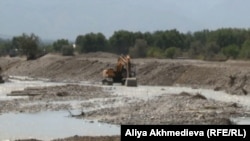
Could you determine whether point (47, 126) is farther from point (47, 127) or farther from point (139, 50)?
point (139, 50)

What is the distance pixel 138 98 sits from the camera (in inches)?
1507

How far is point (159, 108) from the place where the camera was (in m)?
29.7

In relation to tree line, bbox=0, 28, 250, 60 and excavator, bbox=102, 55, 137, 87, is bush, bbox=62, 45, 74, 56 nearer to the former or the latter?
tree line, bbox=0, 28, 250, 60

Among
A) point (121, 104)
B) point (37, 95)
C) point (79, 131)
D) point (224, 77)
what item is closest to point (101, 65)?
point (224, 77)

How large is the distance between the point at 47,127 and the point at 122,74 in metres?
26.7

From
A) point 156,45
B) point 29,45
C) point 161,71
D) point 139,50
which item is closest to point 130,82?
point 161,71

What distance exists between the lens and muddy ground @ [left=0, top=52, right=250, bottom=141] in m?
26.2

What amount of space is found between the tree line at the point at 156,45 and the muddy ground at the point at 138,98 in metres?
11.5

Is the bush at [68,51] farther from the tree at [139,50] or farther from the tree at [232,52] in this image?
the tree at [232,52]

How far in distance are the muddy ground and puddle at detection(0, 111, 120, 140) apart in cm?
110

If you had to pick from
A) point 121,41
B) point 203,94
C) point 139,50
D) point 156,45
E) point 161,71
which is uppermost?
point 121,41

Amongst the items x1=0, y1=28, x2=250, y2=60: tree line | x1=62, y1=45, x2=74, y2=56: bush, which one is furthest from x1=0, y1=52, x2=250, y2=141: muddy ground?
x1=62, y1=45, x2=74, y2=56: bush

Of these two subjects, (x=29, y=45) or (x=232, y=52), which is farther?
(x=29, y=45)

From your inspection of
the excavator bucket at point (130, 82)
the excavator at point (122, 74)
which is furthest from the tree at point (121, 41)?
the excavator bucket at point (130, 82)
